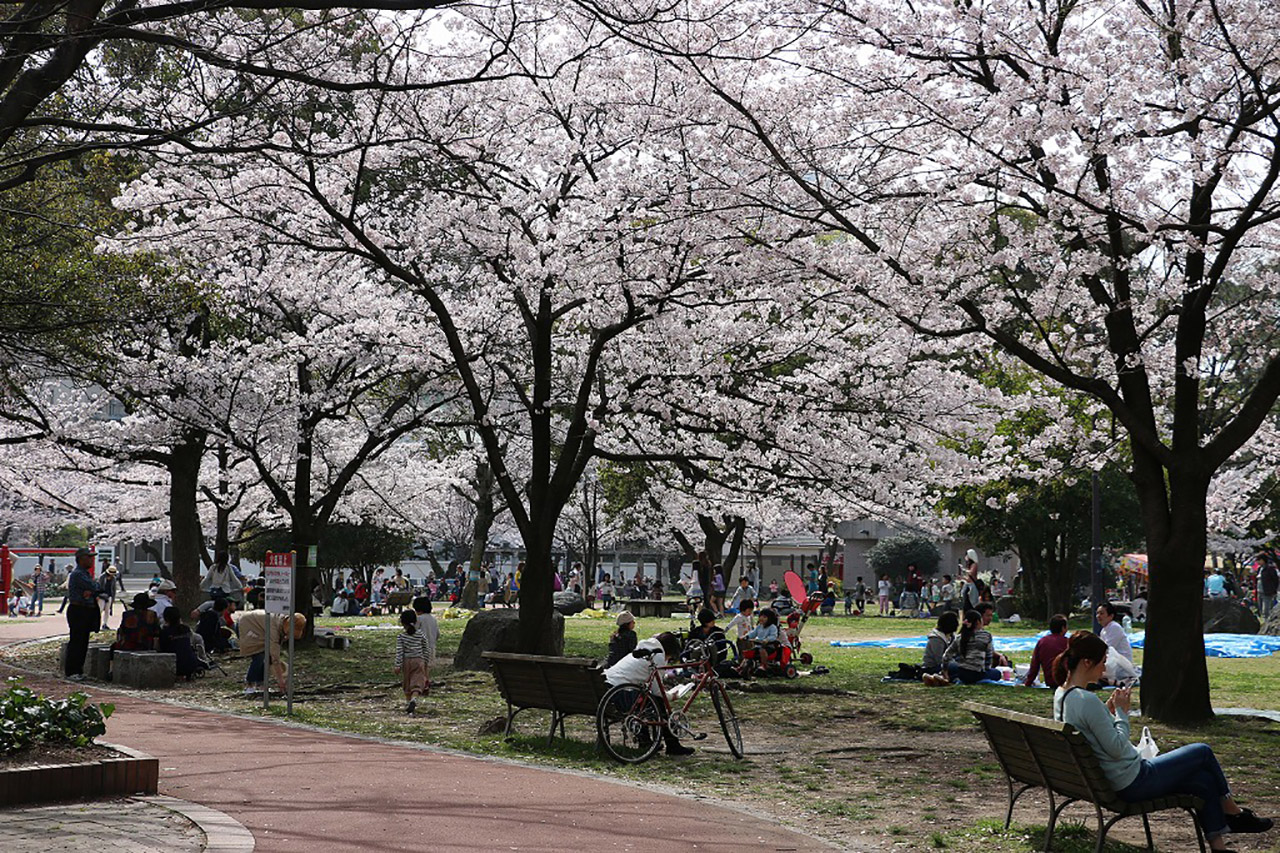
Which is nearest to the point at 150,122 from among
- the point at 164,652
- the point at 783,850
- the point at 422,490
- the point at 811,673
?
the point at 164,652

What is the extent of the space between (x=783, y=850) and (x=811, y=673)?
12.6 meters

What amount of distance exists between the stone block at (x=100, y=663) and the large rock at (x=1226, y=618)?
22.3 meters

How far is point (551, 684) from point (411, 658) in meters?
3.69

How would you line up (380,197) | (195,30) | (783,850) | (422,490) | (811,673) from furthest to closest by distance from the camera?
1. (422,490)
2. (380,197)
3. (811,673)
4. (195,30)
5. (783,850)

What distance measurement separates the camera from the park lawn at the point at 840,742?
29.2 feet

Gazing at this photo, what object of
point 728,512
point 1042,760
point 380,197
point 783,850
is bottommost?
point 783,850

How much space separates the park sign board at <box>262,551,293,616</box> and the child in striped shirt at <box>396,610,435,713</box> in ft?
4.44

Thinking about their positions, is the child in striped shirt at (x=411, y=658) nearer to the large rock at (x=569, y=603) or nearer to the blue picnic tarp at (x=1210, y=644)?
the blue picnic tarp at (x=1210, y=644)

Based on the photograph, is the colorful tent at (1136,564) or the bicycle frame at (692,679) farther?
the colorful tent at (1136,564)

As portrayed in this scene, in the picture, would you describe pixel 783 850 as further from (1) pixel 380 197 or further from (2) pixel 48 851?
(1) pixel 380 197

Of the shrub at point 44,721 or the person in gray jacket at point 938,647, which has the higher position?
the person in gray jacket at point 938,647

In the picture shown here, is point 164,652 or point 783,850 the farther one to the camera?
point 164,652

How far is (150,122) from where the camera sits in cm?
1336

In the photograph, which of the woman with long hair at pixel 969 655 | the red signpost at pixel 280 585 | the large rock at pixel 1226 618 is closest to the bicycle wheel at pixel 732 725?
the red signpost at pixel 280 585
